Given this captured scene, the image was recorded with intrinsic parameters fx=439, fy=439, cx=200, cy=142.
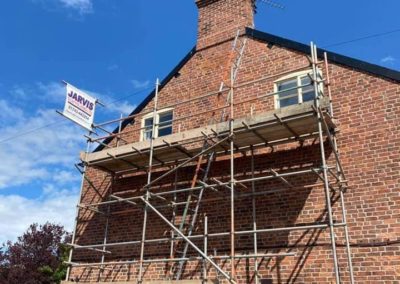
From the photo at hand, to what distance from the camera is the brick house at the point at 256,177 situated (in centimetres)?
884

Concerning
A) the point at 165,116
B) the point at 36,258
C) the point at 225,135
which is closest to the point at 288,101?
the point at 225,135

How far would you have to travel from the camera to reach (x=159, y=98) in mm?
13594

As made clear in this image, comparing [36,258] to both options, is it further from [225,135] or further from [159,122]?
[225,135]

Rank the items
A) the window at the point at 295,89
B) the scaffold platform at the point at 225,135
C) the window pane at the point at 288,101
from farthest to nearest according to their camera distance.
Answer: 1. the window pane at the point at 288,101
2. the window at the point at 295,89
3. the scaffold platform at the point at 225,135

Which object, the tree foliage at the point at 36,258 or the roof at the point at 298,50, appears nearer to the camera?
the roof at the point at 298,50

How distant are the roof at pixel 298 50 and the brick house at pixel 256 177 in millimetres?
30

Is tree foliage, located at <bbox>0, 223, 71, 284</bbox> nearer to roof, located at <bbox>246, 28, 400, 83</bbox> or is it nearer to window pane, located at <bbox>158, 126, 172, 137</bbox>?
window pane, located at <bbox>158, 126, 172, 137</bbox>

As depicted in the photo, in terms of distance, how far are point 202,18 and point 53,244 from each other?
49.9 feet

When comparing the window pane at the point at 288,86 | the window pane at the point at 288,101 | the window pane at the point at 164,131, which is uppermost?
the window pane at the point at 288,86

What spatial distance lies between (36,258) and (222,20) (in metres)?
15.6

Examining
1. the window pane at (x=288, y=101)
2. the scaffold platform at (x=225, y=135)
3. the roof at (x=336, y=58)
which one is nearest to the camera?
the scaffold platform at (x=225, y=135)

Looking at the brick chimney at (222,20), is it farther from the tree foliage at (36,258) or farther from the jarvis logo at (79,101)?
the tree foliage at (36,258)

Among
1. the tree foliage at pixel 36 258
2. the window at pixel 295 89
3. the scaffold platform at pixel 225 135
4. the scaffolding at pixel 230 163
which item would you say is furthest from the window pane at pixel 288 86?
the tree foliage at pixel 36 258

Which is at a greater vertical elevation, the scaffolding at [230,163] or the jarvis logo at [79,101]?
the jarvis logo at [79,101]
